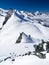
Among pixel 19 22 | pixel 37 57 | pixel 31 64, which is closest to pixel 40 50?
pixel 37 57

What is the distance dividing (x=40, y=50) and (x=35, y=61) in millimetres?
5643

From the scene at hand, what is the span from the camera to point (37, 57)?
37688 mm

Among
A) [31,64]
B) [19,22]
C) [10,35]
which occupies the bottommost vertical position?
[31,64]

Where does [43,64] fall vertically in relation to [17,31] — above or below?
below

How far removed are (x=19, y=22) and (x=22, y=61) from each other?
51.6 meters

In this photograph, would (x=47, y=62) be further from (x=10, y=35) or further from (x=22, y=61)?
(x=10, y=35)

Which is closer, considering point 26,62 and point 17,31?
point 26,62

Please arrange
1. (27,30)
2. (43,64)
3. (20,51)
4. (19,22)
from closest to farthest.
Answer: (43,64) < (20,51) < (27,30) < (19,22)

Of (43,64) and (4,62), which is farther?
(4,62)

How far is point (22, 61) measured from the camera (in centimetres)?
3747

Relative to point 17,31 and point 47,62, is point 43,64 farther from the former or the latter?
point 17,31

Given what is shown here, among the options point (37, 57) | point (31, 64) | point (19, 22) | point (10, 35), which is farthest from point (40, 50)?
point (19, 22)

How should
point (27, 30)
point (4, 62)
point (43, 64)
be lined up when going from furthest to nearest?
point (27, 30)
point (4, 62)
point (43, 64)

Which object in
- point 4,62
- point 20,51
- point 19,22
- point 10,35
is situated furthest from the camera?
point 19,22
